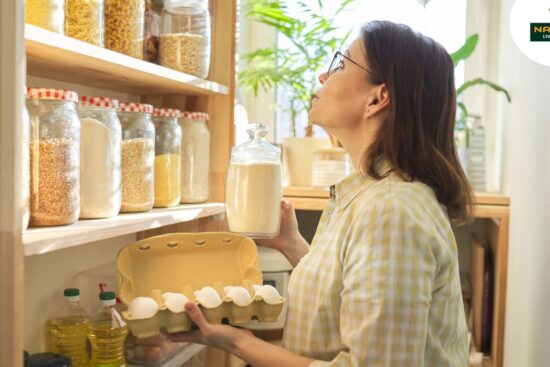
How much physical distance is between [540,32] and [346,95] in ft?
2.35


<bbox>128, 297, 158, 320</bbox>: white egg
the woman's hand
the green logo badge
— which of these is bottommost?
the woman's hand

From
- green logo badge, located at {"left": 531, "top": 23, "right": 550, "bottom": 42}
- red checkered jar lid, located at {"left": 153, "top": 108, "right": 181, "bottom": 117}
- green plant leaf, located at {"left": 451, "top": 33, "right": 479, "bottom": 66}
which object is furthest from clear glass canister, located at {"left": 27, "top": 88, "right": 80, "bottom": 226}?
green plant leaf, located at {"left": 451, "top": 33, "right": 479, "bottom": 66}

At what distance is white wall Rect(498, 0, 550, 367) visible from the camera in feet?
4.45

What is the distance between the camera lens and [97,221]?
44.0 inches

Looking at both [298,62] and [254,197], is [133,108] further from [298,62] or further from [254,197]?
[298,62]

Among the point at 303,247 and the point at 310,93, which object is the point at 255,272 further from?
the point at 310,93

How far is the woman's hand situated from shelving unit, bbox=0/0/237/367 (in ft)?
0.64

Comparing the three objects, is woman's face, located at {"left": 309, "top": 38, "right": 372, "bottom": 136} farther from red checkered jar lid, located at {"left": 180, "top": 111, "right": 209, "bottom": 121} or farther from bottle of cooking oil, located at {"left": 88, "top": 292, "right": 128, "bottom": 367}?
A: bottle of cooking oil, located at {"left": 88, "top": 292, "right": 128, "bottom": 367}

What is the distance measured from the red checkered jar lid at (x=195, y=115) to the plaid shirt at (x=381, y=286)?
48 cm

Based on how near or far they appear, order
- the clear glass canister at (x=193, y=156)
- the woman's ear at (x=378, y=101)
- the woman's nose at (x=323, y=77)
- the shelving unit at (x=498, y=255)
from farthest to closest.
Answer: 1. the shelving unit at (x=498, y=255)
2. the clear glass canister at (x=193, y=156)
3. the woman's nose at (x=323, y=77)
4. the woman's ear at (x=378, y=101)

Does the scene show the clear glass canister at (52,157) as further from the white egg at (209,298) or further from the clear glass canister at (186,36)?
the clear glass canister at (186,36)

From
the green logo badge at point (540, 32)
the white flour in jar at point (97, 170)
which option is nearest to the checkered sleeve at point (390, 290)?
the white flour in jar at point (97, 170)

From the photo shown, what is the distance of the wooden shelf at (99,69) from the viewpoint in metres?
0.97

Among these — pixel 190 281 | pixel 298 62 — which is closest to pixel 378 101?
pixel 190 281
